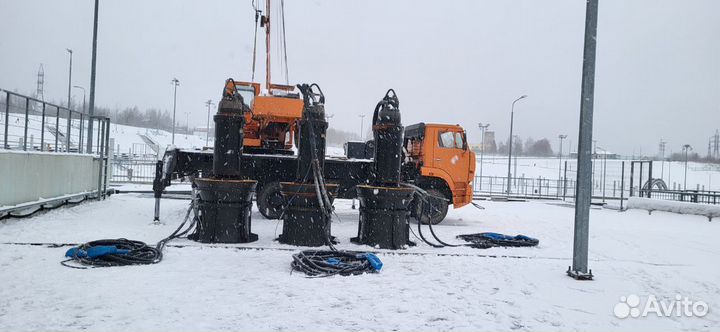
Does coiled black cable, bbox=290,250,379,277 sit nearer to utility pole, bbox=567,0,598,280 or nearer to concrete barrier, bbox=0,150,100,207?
utility pole, bbox=567,0,598,280

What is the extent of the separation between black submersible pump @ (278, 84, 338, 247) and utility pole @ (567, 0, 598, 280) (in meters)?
3.93

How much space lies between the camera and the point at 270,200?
12703mm

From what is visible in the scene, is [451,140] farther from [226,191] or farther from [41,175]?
[41,175]

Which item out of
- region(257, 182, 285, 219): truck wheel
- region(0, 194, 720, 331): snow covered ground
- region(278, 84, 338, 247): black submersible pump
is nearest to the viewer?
region(0, 194, 720, 331): snow covered ground

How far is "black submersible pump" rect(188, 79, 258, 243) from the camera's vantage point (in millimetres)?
8672

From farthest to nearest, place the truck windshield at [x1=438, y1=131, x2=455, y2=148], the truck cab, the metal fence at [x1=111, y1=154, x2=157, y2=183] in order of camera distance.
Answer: the metal fence at [x1=111, y1=154, x2=157, y2=183], the truck windshield at [x1=438, y1=131, x2=455, y2=148], the truck cab

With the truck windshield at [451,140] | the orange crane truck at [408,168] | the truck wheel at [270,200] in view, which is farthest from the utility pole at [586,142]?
the truck wheel at [270,200]

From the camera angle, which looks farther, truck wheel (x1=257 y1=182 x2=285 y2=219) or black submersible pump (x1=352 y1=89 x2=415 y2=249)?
truck wheel (x1=257 y1=182 x2=285 y2=219)

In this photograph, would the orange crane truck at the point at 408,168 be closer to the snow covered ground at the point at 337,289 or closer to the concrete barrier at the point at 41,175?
the snow covered ground at the point at 337,289

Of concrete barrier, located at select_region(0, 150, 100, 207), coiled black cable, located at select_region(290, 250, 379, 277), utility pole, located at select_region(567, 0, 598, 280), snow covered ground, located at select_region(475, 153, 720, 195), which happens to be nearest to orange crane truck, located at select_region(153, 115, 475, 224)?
concrete barrier, located at select_region(0, 150, 100, 207)

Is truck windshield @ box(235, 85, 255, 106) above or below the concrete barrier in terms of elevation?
above

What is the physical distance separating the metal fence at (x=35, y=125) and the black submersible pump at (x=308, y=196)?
629 centimetres

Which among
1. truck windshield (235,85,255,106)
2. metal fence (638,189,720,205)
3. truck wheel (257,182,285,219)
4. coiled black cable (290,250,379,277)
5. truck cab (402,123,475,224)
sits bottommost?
coiled black cable (290,250,379,277)

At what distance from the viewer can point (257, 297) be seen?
5.44 metres
